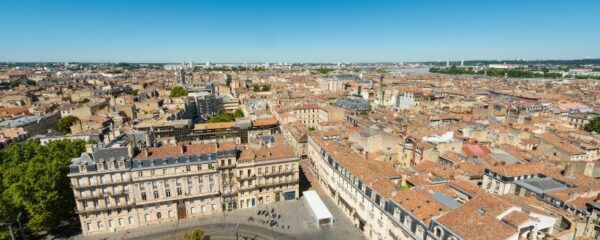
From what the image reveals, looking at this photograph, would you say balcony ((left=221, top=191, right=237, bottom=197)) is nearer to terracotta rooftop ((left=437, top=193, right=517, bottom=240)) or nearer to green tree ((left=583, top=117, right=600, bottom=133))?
terracotta rooftop ((left=437, top=193, right=517, bottom=240))

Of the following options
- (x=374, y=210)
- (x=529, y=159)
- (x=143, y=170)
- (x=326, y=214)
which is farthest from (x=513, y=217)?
(x=143, y=170)

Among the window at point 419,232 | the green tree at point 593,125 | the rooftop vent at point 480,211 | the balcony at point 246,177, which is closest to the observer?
the rooftop vent at point 480,211

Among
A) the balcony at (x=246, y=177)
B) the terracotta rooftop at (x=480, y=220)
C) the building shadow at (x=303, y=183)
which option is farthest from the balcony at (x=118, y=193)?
the terracotta rooftop at (x=480, y=220)

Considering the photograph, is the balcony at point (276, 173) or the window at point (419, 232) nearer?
the window at point (419, 232)

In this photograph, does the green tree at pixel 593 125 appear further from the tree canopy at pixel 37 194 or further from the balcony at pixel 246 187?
the tree canopy at pixel 37 194

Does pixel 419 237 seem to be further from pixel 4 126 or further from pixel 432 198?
pixel 4 126

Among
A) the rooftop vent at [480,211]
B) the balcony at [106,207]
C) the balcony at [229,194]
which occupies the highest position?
the rooftop vent at [480,211]

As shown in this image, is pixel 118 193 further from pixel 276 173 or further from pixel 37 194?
pixel 276 173

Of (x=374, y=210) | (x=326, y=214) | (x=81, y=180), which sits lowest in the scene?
(x=326, y=214)

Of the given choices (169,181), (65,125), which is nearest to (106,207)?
(169,181)

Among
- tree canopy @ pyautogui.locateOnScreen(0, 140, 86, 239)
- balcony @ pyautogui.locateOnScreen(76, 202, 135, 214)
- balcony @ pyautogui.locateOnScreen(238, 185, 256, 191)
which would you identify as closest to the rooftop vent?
balcony @ pyautogui.locateOnScreen(238, 185, 256, 191)
